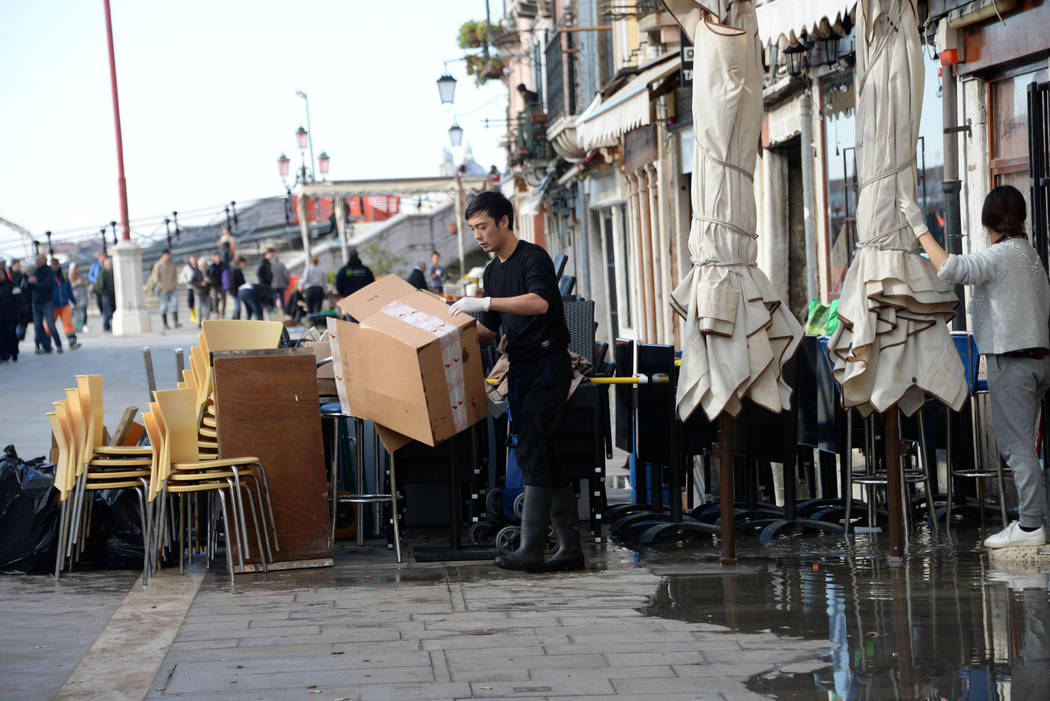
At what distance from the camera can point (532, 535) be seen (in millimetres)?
7254

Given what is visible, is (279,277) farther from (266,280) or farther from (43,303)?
(43,303)

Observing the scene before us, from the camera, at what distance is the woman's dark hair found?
23.2 ft

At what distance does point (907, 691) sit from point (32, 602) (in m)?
4.10

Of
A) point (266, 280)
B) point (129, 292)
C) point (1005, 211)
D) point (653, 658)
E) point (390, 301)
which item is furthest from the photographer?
point (266, 280)

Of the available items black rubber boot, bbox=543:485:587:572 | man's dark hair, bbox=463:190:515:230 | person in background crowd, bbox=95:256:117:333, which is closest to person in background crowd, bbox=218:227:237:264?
person in background crowd, bbox=95:256:117:333

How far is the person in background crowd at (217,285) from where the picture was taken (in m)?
32.2

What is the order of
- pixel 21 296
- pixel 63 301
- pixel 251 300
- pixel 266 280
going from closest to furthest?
pixel 21 296 → pixel 63 301 → pixel 251 300 → pixel 266 280

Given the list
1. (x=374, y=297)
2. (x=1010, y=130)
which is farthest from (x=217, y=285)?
(x=374, y=297)

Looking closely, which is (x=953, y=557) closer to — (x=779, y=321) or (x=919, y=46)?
(x=779, y=321)

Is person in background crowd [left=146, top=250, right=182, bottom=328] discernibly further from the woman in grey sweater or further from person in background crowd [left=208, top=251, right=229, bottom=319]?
the woman in grey sweater

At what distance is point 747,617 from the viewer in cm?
602

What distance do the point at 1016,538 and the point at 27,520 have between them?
4954 mm

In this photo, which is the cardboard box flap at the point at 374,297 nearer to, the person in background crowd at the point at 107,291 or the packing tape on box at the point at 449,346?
the packing tape on box at the point at 449,346

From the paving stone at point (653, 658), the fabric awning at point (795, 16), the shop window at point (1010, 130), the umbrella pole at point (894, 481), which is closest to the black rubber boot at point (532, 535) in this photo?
the umbrella pole at point (894, 481)
